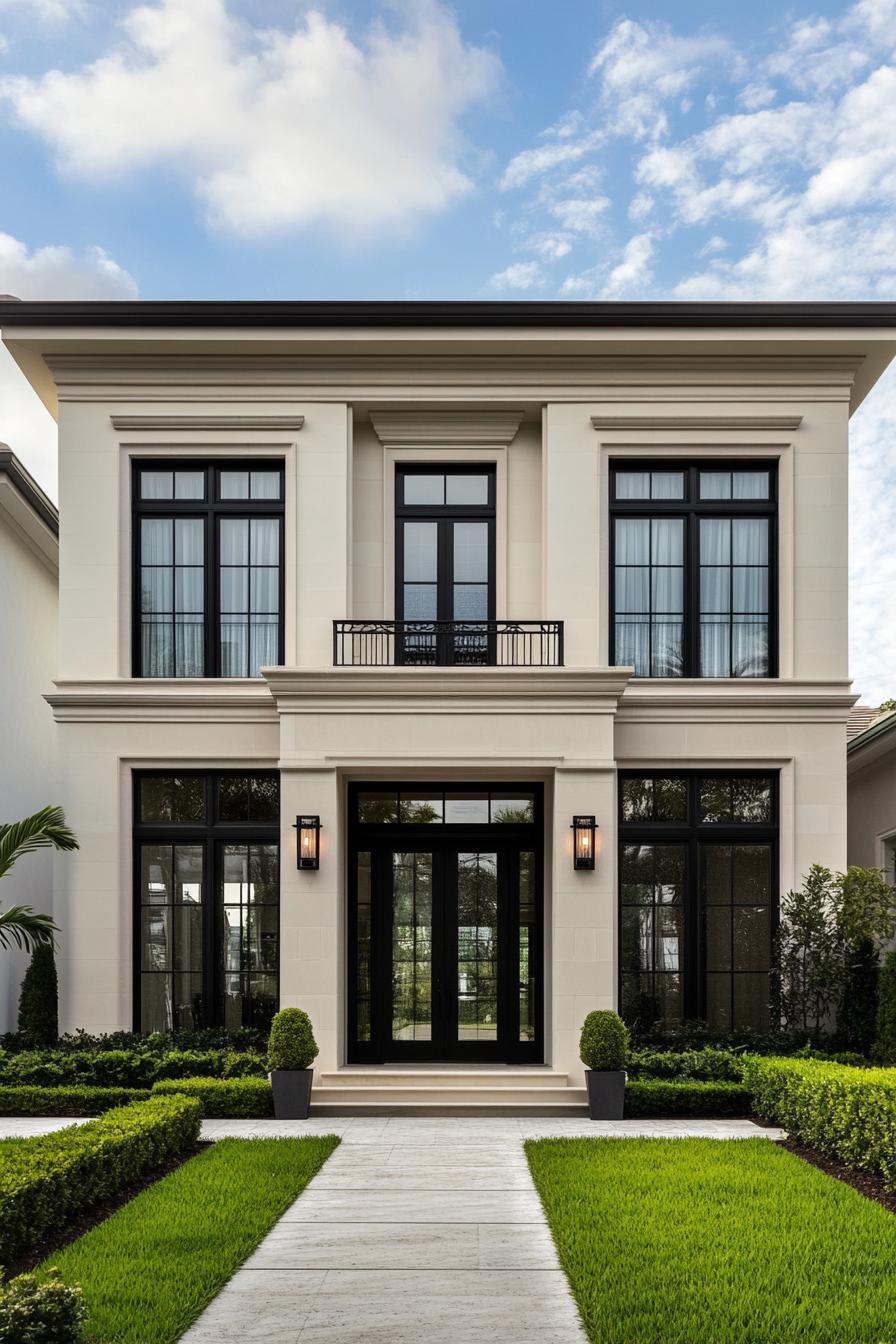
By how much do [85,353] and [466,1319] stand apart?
11390 millimetres

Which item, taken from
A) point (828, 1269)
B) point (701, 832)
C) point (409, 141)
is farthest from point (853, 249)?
point (828, 1269)

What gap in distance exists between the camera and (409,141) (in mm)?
16219

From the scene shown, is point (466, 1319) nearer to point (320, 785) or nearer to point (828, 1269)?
point (828, 1269)

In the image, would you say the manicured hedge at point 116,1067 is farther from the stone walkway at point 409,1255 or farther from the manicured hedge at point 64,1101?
the stone walkway at point 409,1255

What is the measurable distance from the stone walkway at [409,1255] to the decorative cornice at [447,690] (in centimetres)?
444

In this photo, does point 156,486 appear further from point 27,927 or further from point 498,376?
point 27,927

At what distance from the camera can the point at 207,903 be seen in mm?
12953

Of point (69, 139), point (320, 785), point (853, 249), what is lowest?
point (320, 785)

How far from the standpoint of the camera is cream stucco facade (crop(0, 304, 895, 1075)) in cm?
1241

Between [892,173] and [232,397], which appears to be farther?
[892,173]

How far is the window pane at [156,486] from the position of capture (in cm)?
1352

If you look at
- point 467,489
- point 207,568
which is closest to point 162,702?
point 207,568

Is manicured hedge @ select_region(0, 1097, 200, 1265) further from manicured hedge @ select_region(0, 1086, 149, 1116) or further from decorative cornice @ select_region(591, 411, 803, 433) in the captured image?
decorative cornice @ select_region(591, 411, 803, 433)

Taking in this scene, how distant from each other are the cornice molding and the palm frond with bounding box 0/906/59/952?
6106 mm
